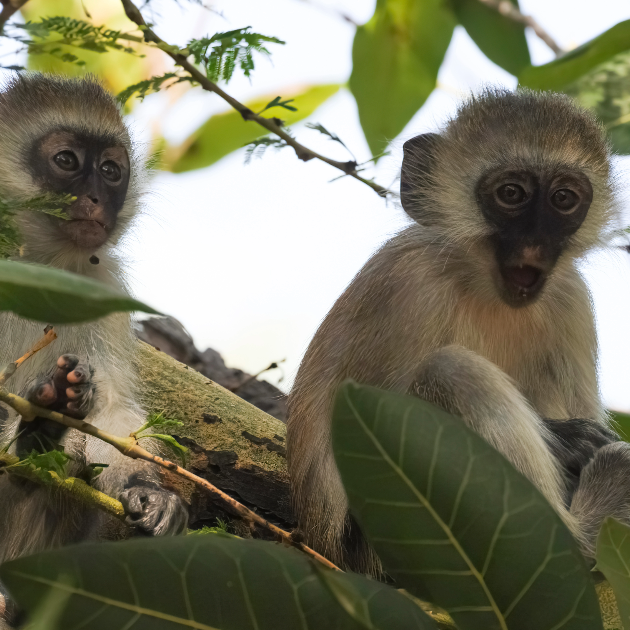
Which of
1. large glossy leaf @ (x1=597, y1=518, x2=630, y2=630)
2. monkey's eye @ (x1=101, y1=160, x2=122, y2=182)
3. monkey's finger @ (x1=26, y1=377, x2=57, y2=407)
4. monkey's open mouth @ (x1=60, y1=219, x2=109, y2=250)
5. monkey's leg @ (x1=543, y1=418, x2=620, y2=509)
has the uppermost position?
monkey's eye @ (x1=101, y1=160, x2=122, y2=182)

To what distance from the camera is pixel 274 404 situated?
4.68 metres

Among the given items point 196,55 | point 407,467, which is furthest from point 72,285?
point 196,55

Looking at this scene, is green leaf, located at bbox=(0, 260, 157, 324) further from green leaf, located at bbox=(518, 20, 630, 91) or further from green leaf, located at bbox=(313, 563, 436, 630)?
green leaf, located at bbox=(518, 20, 630, 91)

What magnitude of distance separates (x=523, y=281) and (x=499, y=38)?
93cm

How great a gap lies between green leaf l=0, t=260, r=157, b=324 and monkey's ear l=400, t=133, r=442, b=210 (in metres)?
2.65

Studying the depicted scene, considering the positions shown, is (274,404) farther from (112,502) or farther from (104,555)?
(104,555)

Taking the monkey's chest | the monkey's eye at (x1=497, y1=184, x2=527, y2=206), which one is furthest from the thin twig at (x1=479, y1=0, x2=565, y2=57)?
the monkey's chest

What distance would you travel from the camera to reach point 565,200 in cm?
322

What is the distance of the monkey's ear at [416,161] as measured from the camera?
3.57 m

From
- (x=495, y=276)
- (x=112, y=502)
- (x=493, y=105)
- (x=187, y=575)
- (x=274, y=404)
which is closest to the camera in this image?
(x=187, y=575)

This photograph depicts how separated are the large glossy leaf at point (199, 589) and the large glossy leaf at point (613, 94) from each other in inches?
88.8

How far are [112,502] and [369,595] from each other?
38.2 inches

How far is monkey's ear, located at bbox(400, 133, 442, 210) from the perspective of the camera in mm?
3568

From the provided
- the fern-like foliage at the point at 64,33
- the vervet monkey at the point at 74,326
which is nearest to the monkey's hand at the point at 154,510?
the vervet monkey at the point at 74,326
